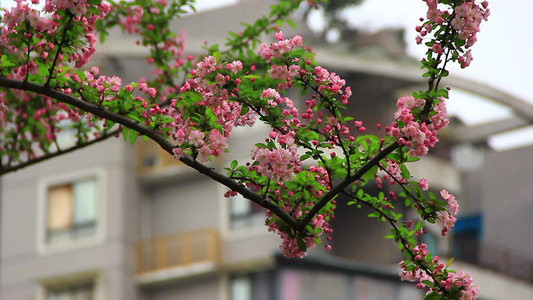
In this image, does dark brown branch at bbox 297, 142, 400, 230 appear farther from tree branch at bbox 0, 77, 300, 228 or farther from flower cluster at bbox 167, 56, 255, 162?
flower cluster at bbox 167, 56, 255, 162

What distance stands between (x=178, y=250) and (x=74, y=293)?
123 inches

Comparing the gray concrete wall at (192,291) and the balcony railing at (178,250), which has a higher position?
the balcony railing at (178,250)

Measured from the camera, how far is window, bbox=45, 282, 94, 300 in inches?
1262

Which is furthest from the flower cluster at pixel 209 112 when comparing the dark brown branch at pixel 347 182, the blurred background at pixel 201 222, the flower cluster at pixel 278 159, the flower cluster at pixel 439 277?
the blurred background at pixel 201 222

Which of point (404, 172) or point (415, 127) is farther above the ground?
point (415, 127)

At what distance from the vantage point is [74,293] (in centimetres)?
3219

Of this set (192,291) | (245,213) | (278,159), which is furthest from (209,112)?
(192,291)

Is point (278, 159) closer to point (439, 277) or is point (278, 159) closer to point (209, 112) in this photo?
point (209, 112)

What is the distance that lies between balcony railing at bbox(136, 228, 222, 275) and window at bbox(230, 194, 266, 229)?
695 millimetres

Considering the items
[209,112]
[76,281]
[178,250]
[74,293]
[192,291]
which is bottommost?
[209,112]

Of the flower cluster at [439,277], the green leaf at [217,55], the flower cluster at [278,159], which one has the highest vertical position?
the green leaf at [217,55]

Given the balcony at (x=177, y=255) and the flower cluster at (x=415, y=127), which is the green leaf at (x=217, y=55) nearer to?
the flower cluster at (x=415, y=127)

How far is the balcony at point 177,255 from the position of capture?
1260 inches

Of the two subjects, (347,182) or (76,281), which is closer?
(347,182)
